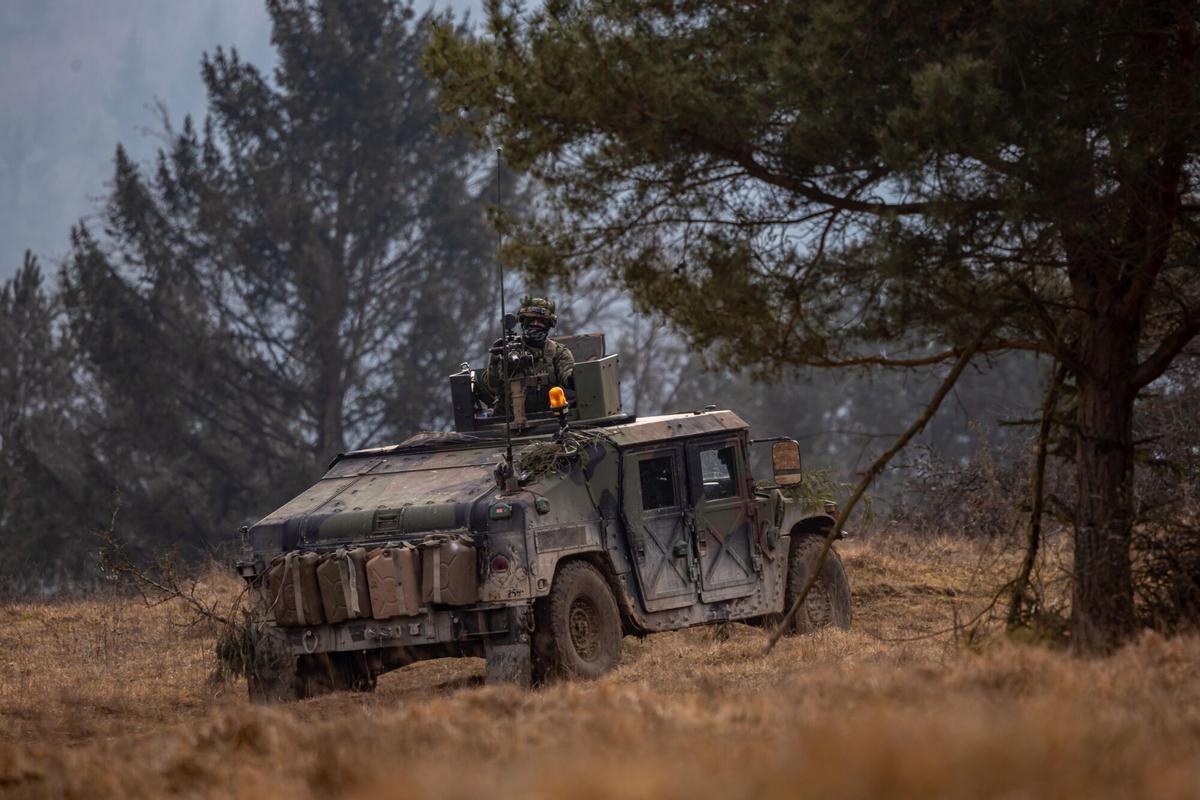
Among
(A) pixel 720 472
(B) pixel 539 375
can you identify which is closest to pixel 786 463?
(A) pixel 720 472

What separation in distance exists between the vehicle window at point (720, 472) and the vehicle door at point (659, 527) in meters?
0.33

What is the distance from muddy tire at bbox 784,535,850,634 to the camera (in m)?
13.3

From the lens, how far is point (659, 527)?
12188 millimetres

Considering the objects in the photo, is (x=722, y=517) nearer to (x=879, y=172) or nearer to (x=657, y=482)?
(x=657, y=482)

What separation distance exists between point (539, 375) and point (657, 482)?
1.29 meters

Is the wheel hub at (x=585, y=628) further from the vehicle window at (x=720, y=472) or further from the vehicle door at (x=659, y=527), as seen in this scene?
the vehicle window at (x=720, y=472)

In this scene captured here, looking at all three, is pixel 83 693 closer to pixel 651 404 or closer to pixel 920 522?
pixel 920 522

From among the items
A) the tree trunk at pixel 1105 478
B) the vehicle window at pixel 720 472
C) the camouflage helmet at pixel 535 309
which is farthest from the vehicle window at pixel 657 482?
the tree trunk at pixel 1105 478

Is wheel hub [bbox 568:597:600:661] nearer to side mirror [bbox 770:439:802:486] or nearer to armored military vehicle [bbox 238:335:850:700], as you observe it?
armored military vehicle [bbox 238:335:850:700]

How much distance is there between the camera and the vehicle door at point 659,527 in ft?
39.2

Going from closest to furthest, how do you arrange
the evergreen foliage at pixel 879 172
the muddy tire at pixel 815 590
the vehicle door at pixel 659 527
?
1. the evergreen foliage at pixel 879 172
2. the vehicle door at pixel 659 527
3. the muddy tire at pixel 815 590

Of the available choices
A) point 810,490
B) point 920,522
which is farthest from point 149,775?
point 920,522

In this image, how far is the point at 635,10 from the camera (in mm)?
9672

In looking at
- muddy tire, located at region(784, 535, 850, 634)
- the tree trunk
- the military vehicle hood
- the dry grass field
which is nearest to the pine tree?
muddy tire, located at region(784, 535, 850, 634)
